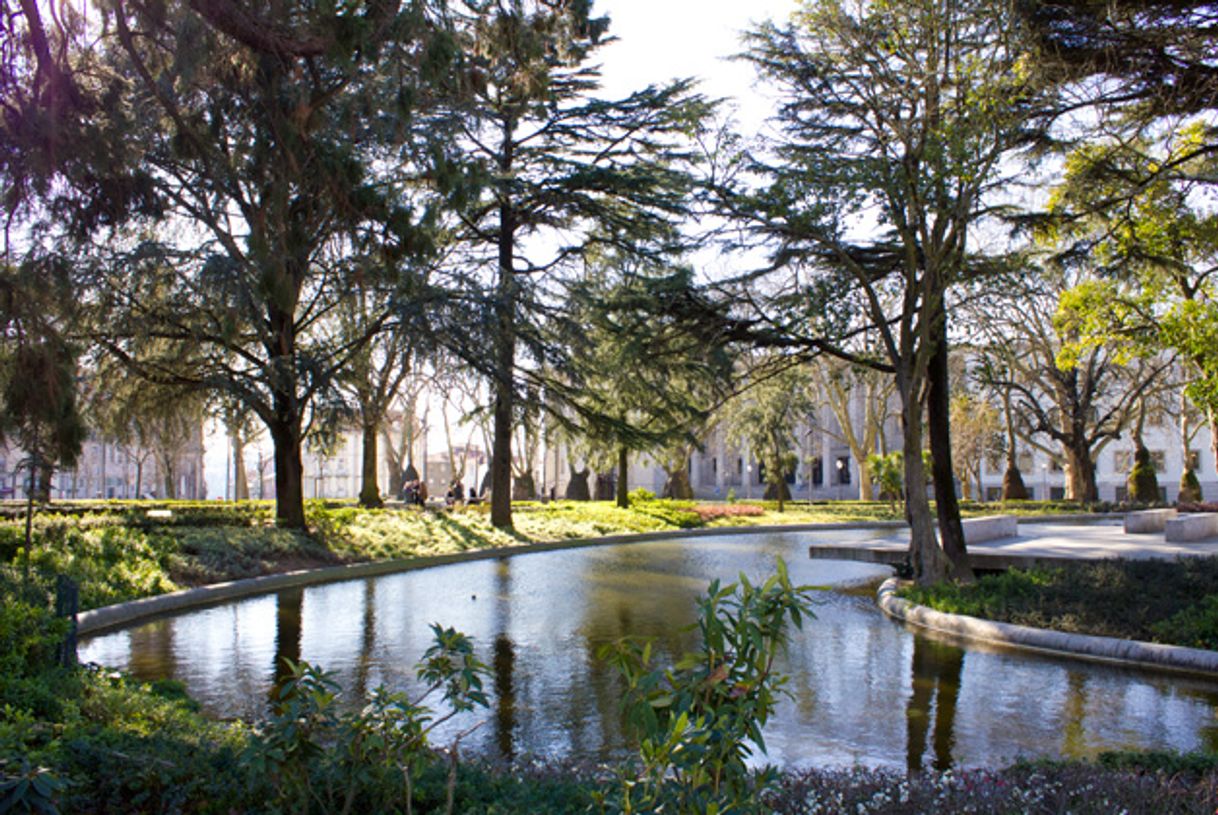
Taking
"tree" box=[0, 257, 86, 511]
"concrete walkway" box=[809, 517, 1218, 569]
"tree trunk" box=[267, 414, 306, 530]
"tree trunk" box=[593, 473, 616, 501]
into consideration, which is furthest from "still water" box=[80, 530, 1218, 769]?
"tree trunk" box=[593, 473, 616, 501]

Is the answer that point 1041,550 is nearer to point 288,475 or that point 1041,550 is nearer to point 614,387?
point 614,387

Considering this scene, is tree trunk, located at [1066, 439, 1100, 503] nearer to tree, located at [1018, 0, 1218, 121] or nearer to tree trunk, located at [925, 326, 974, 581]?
tree trunk, located at [925, 326, 974, 581]

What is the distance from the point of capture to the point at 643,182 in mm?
22094

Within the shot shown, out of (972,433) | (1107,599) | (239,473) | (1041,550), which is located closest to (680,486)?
(972,433)

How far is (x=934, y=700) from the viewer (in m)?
7.40

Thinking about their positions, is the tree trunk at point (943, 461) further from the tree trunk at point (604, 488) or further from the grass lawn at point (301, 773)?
the tree trunk at point (604, 488)

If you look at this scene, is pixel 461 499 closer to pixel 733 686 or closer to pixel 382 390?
pixel 382 390

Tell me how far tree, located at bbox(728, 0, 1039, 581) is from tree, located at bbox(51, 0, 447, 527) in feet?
17.0

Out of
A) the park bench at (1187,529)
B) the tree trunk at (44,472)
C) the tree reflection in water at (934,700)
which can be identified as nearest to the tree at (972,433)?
the park bench at (1187,529)

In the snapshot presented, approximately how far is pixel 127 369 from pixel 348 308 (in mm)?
3979

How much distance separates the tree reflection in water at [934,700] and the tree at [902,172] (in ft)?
11.5

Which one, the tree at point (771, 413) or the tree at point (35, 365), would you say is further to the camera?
the tree at point (771, 413)

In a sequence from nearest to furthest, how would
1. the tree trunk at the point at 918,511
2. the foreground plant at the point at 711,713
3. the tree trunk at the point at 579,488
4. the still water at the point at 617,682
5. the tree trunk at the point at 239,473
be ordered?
1. the foreground plant at the point at 711,713
2. the still water at the point at 617,682
3. the tree trunk at the point at 918,511
4. the tree trunk at the point at 579,488
5. the tree trunk at the point at 239,473

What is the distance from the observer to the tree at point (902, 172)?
11.3 metres
